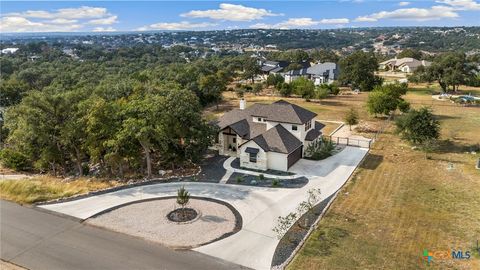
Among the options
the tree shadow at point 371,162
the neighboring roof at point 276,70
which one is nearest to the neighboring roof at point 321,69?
the neighboring roof at point 276,70

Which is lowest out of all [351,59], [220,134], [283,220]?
[283,220]

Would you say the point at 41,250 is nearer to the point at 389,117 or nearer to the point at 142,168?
the point at 142,168

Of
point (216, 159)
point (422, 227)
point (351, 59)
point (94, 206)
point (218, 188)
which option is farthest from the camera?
point (351, 59)

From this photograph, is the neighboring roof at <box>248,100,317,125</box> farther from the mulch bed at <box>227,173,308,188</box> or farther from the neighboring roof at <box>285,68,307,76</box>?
the neighboring roof at <box>285,68,307,76</box>

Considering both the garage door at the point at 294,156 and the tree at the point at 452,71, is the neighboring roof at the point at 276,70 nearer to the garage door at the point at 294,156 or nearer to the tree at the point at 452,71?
the tree at the point at 452,71

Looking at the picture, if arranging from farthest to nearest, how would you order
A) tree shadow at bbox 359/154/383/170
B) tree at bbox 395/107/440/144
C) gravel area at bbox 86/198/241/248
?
tree at bbox 395/107/440/144, tree shadow at bbox 359/154/383/170, gravel area at bbox 86/198/241/248

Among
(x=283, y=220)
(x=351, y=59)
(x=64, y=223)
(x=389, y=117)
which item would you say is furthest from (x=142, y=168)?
(x=351, y=59)

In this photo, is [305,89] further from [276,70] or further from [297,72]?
[276,70]

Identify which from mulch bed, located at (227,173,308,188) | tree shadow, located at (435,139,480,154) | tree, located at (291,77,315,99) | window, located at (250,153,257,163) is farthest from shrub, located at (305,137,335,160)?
tree, located at (291,77,315,99)
